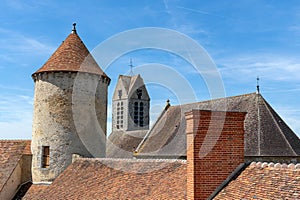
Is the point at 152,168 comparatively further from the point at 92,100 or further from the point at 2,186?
the point at 2,186

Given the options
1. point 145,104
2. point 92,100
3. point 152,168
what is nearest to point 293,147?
point 152,168

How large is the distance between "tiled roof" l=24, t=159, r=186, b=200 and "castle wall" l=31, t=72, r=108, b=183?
1.71 meters

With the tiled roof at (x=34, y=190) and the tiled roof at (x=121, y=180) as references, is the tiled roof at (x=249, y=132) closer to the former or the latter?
the tiled roof at (x=121, y=180)

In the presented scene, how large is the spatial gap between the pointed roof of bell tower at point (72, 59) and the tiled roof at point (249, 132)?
7.68 metres

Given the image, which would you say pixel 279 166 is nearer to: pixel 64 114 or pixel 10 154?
pixel 64 114

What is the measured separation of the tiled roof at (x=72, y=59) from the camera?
18750mm

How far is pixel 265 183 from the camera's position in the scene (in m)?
7.84

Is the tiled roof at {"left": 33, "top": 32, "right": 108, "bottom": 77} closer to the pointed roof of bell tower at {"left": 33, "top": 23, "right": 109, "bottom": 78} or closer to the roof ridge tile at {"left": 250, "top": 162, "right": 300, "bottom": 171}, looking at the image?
the pointed roof of bell tower at {"left": 33, "top": 23, "right": 109, "bottom": 78}

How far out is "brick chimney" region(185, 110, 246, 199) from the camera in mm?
8656

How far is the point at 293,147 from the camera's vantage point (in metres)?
19.0

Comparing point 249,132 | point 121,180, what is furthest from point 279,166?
point 249,132

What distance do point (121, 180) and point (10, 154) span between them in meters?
9.17

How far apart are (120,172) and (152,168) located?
166 cm

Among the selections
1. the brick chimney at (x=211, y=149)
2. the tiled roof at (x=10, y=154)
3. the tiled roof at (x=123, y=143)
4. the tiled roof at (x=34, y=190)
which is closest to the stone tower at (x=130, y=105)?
the tiled roof at (x=123, y=143)
